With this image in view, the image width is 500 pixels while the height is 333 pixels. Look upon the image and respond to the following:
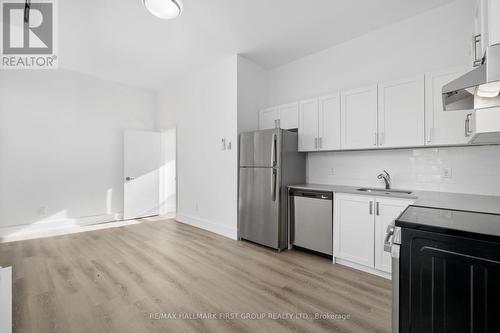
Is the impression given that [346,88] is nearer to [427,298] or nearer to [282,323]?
[427,298]

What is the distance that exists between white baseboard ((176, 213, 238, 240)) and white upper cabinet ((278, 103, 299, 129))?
194cm

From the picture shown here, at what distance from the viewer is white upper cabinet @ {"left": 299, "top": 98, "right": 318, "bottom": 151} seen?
3283 mm

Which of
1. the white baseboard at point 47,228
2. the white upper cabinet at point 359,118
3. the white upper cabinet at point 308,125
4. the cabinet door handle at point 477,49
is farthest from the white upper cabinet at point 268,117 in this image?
the white baseboard at point 47,228

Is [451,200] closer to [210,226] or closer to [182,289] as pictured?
[182,289]

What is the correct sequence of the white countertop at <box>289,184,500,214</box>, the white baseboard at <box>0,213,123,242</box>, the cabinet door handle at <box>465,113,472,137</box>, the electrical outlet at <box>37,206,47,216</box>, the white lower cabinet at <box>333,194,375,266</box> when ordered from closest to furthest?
the white countertop at <box>289,184,500,214</box> → the cabinet door handle at <box>465,113,472,137</box> → the white lower cabinet at <box>333,194,375,266</box> → the white baseboard at <box>0,213,123,242</box> → the electrical outlet at <box>37,206,47,216</box>

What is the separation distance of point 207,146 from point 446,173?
3510 millimetres

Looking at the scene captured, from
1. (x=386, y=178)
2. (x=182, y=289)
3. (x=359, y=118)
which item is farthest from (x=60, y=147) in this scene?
(x=386, y=178)

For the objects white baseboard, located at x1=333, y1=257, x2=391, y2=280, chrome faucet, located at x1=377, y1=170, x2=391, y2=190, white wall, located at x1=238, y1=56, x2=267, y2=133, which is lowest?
white baseboard, located at x1=333, y1=257, x2=391, y2=280

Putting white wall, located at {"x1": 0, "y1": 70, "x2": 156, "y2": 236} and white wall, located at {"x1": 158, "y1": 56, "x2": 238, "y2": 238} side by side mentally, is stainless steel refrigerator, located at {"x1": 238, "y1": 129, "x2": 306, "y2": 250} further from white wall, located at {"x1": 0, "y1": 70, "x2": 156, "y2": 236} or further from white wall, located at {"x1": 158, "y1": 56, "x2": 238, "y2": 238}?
white wall, located at {"x1": 0, "y1": 70, "x2": 156, "y2": 236}

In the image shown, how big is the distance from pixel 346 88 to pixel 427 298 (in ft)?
9.28

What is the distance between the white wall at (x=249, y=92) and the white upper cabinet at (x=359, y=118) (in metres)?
1.52

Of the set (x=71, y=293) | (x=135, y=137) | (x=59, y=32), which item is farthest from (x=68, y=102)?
(x=71, y=293)

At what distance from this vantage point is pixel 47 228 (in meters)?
4.12

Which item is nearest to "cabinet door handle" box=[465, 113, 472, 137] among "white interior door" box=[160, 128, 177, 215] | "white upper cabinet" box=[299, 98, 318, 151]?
"white upper cabinet" box=[299, 98, 318, 151]
